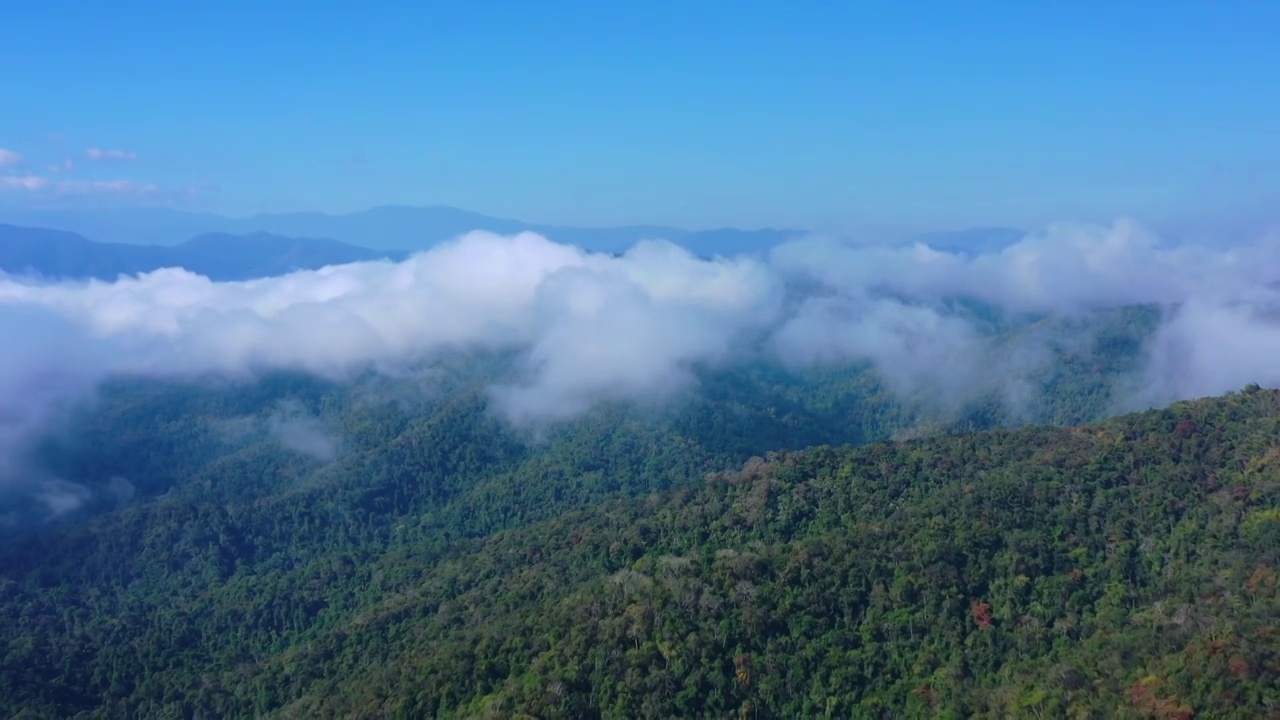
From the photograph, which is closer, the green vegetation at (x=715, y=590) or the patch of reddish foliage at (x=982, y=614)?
the green vegetation at (x=715, y=590)

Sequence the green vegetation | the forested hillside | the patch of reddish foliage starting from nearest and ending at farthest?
the forested hillside < the green vegetation < the patch of reddish foliage

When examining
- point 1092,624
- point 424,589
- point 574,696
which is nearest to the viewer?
point 574,696

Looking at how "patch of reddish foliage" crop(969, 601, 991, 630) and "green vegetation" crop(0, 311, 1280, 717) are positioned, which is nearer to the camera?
"green vegetation" crop(0, 311, 1280, 717)

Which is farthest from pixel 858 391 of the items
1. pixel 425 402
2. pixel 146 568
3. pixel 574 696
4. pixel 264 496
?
pixel 574 696

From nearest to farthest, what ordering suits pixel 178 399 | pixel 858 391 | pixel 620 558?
pixel 620 558 < pixel 178 399 < pixel 858 391

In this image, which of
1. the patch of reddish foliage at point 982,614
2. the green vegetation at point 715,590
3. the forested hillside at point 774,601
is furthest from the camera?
the patch of reddish foliage at point 982,614

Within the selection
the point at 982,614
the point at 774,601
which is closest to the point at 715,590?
the point at 774,601

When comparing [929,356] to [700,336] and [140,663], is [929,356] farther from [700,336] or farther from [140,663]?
[140,663]

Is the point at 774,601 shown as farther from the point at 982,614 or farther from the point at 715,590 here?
the point at 982,614
